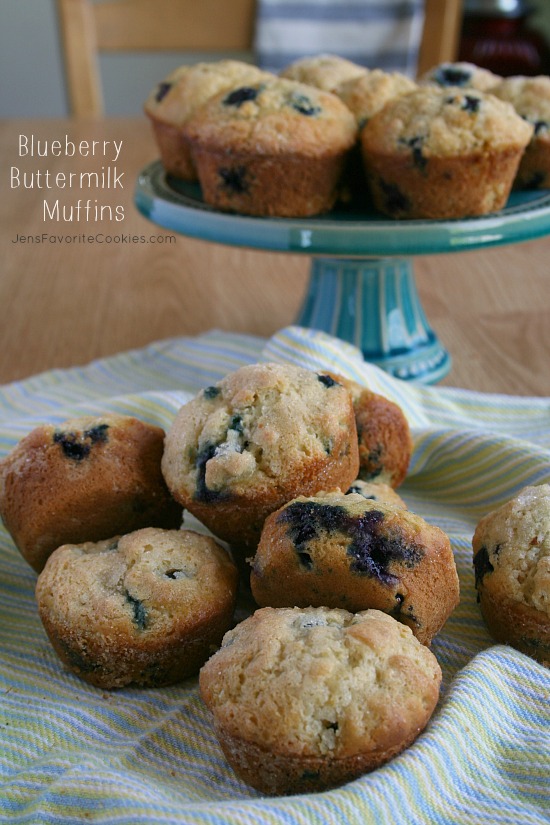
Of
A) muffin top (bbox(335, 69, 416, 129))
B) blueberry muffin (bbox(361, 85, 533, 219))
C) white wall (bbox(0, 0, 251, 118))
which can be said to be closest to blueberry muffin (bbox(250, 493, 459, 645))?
blueberry muffin (bbox(361, 85, 533, 219))

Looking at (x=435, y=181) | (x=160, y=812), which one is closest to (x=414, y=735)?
(x=160, y=812)

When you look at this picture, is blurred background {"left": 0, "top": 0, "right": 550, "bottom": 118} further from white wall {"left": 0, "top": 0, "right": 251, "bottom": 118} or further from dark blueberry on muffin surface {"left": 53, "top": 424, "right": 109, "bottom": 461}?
dark blueberry on muffin surface {"left": 53, "top": 424, "right": 109, "bottom": 461}

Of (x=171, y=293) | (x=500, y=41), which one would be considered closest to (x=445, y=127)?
(x=171, y=293)

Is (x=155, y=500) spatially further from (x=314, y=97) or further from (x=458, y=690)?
(x=314, y=97)

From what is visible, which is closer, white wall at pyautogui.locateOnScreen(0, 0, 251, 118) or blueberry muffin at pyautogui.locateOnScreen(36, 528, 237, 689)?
blueberry muffin at pyautogui.locateOnScreen(36, 528, 237, 689)

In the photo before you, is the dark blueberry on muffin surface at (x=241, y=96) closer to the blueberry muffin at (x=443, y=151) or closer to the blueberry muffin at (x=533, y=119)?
the blueberry muffin at (x=443, y=151)

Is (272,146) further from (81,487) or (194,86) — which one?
(81,487)
